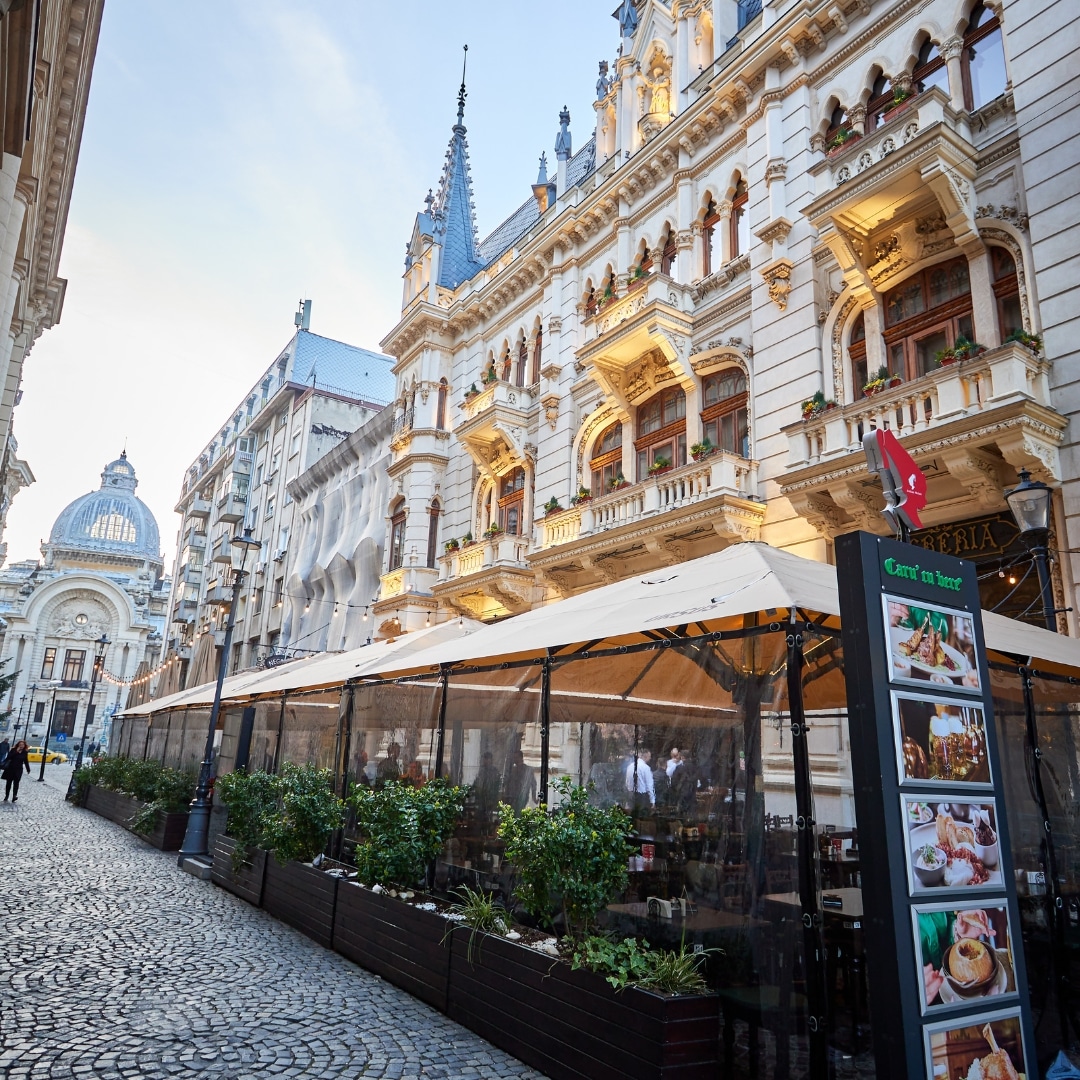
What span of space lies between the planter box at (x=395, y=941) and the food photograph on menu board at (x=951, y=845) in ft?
14.2

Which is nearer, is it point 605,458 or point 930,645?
point 930,645

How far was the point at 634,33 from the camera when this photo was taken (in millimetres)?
21219

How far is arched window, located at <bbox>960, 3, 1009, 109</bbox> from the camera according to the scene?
13055 millimetres

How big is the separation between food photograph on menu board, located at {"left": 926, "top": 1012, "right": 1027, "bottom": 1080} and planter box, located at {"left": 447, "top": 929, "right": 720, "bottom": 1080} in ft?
4.69

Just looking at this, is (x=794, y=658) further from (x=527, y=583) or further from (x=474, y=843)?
(x=527, y=583)

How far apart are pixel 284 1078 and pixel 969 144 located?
1430cm

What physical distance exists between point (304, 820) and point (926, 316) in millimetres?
11831

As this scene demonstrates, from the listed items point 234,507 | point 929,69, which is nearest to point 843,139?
point 929,69

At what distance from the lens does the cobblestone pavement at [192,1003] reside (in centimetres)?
561

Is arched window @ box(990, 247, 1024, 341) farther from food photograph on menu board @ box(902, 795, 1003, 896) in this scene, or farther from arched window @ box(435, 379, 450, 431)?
arched window @ box(435, 379, 450, 431)

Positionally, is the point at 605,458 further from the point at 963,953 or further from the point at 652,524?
the point at 963,953

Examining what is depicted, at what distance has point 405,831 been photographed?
8.10 m

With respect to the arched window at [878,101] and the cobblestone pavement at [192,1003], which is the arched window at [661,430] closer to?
the arched window at [878,101]

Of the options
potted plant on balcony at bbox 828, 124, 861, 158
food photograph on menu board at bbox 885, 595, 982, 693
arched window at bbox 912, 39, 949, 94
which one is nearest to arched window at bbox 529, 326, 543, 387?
potted plant on balcony at bbox 828, 124, 861, 158
